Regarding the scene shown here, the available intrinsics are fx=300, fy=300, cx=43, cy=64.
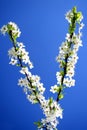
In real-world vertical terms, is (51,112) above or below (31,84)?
below

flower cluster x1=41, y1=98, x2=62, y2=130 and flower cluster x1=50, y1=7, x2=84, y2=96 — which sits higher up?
flower cluster x1=50, y1=7, x2=84, y2=96

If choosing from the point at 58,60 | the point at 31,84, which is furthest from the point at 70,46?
the point at 31,84

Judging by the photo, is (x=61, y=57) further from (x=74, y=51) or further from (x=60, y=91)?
(x=60, y=91)

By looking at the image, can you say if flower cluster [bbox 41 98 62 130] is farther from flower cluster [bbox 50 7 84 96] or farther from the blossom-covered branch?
flower cluster [bbox 50 7 84 96]

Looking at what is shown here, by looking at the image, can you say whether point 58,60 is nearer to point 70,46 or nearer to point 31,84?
point 70,46

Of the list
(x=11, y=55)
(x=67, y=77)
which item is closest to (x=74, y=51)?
(x=67, y=77)

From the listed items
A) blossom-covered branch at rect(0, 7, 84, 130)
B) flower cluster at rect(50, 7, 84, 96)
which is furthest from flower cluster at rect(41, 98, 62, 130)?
flower cluster at rect(50, 7, 84, 96)

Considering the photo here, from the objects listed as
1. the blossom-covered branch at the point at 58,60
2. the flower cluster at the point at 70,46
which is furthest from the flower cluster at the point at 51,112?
the flower cluster at the point at 70,46

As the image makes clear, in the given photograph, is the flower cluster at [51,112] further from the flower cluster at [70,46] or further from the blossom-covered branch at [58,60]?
the flower cluster at [70,46]
